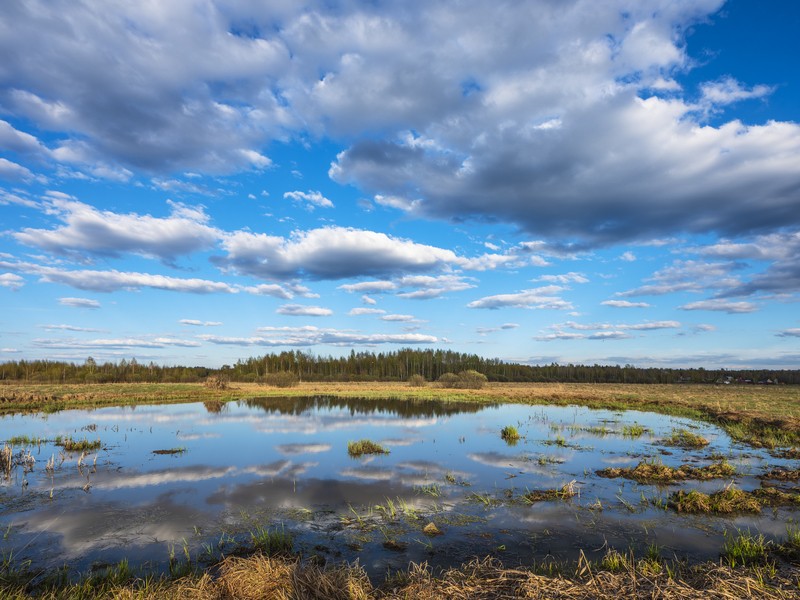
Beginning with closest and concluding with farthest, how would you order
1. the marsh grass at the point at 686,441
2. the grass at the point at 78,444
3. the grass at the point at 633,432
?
1. the grass at the point at 78,444
2. the marsh grass at the point at 686,441
3. the grass at the point at 633,432

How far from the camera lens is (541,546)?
32.8 feet

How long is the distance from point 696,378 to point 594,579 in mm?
158934

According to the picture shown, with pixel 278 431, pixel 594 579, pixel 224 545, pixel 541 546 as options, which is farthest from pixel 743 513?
pixel 278 431

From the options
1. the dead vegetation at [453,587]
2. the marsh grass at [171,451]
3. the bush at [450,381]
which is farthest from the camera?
the bush at [450,381]

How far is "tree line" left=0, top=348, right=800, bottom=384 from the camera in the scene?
11675 cm

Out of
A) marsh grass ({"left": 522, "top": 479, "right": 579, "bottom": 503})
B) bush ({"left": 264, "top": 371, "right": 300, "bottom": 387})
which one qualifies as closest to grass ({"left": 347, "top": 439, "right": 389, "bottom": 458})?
marsh grass ({"left": 522, "top": 479, "right": 579, "bottom": 503})

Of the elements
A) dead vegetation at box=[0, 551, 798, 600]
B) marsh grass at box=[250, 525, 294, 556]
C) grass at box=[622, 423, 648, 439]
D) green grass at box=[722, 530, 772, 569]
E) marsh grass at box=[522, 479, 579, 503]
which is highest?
dead vegetation at box=[0, 551, 798, 600]

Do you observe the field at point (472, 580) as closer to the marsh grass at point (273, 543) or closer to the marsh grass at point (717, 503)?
the marsh grass at point (273, 543)

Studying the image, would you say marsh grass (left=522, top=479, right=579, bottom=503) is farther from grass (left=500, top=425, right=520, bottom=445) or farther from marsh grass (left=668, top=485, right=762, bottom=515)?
grass (left=500, top=425, right=520, bottom=445)

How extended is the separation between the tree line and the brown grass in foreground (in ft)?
386

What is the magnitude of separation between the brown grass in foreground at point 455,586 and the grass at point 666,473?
9.54 m

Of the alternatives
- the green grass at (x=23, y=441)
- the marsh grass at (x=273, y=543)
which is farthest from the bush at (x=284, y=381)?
the marsh grass at (x=273, y=543)

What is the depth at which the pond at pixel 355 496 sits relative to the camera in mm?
9922

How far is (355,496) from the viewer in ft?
46.6
